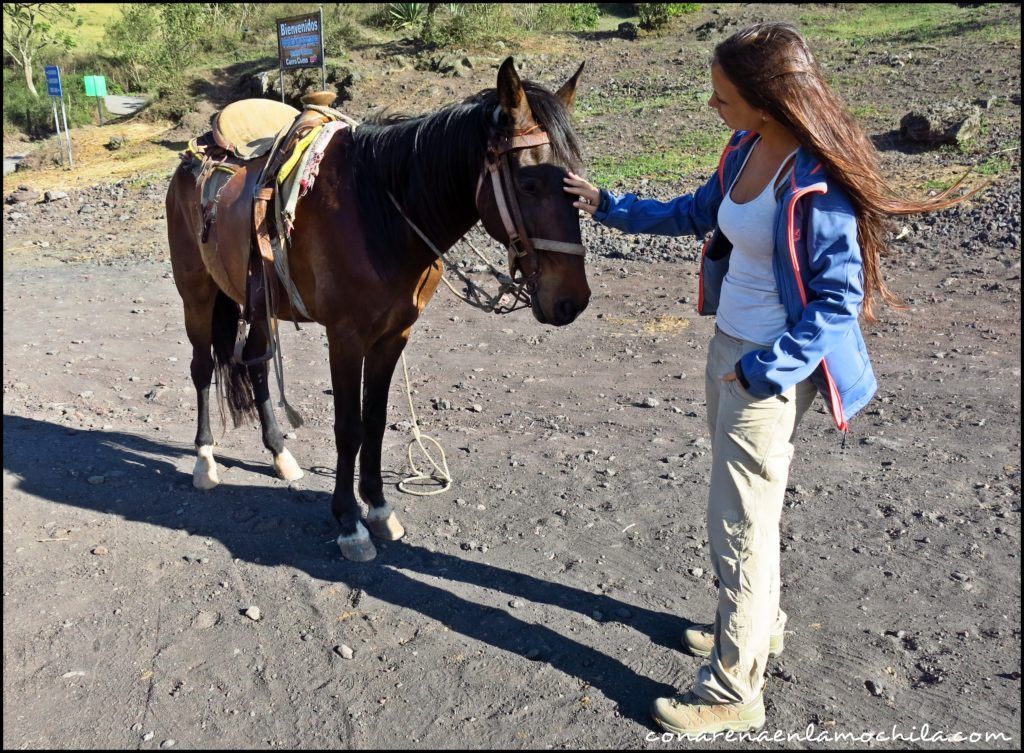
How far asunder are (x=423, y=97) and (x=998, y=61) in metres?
11.7

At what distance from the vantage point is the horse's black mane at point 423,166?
3.08 metres

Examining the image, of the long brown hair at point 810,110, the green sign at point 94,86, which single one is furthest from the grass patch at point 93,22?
the long brown hair at point 810,110

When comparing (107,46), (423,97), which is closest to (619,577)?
(423,97)

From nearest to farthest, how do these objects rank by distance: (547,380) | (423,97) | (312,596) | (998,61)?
(312,596), (547,380), (998,61), (423,97)

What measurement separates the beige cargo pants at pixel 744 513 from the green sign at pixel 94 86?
2158 centimetres

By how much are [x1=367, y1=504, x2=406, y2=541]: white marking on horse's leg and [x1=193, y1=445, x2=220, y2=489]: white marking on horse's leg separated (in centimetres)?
110

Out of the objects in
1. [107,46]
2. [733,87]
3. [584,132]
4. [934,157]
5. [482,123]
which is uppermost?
[733,87]

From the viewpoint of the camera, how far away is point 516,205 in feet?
9.39

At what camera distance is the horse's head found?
281cm

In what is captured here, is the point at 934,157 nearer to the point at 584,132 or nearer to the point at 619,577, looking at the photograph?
the point at 584,132

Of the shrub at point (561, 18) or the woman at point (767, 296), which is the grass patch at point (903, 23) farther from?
the woman at point (767, 296)

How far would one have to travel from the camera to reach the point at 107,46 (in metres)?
30.4

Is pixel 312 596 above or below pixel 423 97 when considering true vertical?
above

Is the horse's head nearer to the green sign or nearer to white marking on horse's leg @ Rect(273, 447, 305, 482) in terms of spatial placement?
white marking on horse's leg @ Rect(273, 447, 305, 482)
